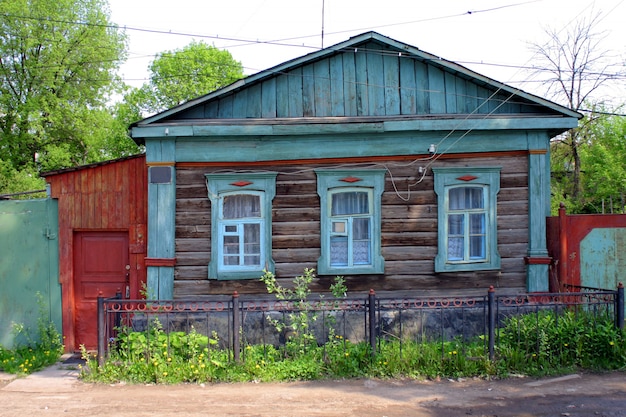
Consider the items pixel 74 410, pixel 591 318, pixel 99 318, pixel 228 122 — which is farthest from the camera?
pixel 228 122

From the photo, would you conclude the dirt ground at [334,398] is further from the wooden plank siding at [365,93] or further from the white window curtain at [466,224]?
the wooden plank siding at [365,93]

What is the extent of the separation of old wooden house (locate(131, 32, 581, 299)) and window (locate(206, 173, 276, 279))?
0.06 feet

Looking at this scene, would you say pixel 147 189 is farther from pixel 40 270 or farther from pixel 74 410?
pixel 74 410

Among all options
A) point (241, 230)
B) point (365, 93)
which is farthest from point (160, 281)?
point (365, 93)

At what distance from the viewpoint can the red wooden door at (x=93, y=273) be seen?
9477 millimetres

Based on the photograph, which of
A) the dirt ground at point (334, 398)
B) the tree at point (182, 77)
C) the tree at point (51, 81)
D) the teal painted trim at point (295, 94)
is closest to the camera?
the dirt ground at point (334, 398)

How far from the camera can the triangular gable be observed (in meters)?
9.34

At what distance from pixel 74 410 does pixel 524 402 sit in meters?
5.21

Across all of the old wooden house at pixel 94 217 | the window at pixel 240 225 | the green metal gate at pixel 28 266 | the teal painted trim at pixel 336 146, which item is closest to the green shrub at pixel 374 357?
the window at pixel 240 225

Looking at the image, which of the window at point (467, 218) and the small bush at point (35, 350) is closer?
the small bush at point (35, 350)

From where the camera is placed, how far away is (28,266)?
30.8 ft

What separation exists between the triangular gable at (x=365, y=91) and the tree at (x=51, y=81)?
16.8 meters

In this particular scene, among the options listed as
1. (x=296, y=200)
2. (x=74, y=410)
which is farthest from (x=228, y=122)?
(x=74, y=410)

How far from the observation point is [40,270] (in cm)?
941
